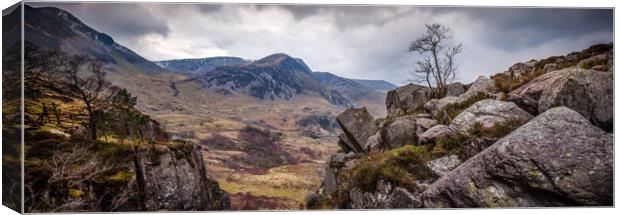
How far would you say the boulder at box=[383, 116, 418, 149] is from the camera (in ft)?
49.4

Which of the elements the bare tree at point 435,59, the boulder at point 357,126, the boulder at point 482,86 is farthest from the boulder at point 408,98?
the boulder at point 482,86

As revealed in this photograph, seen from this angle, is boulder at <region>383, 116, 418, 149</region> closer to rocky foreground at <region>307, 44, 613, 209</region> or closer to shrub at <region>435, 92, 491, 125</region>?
rocky foreground at <region>307, 44, 613, 209</region>

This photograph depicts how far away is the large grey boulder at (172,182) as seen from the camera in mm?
11617

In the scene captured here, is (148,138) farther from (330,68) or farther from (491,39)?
(491,39)

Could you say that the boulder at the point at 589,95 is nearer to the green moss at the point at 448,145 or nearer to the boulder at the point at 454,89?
the green moss at the point at 448,145

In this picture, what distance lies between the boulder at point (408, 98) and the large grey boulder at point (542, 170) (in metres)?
10.3

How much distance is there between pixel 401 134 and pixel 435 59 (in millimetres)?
2716

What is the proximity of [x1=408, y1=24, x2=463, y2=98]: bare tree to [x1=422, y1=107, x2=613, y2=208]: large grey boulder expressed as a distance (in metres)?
4.18

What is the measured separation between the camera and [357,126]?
1841cm

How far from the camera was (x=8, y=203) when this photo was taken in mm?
10023

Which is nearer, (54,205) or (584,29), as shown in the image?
(54,205)

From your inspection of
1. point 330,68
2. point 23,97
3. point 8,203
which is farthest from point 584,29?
point 8,203

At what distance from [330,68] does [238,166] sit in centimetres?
1795

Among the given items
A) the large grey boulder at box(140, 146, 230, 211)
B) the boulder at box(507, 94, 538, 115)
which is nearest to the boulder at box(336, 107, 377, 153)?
the boulder at box(507, 94, 538, 115)
